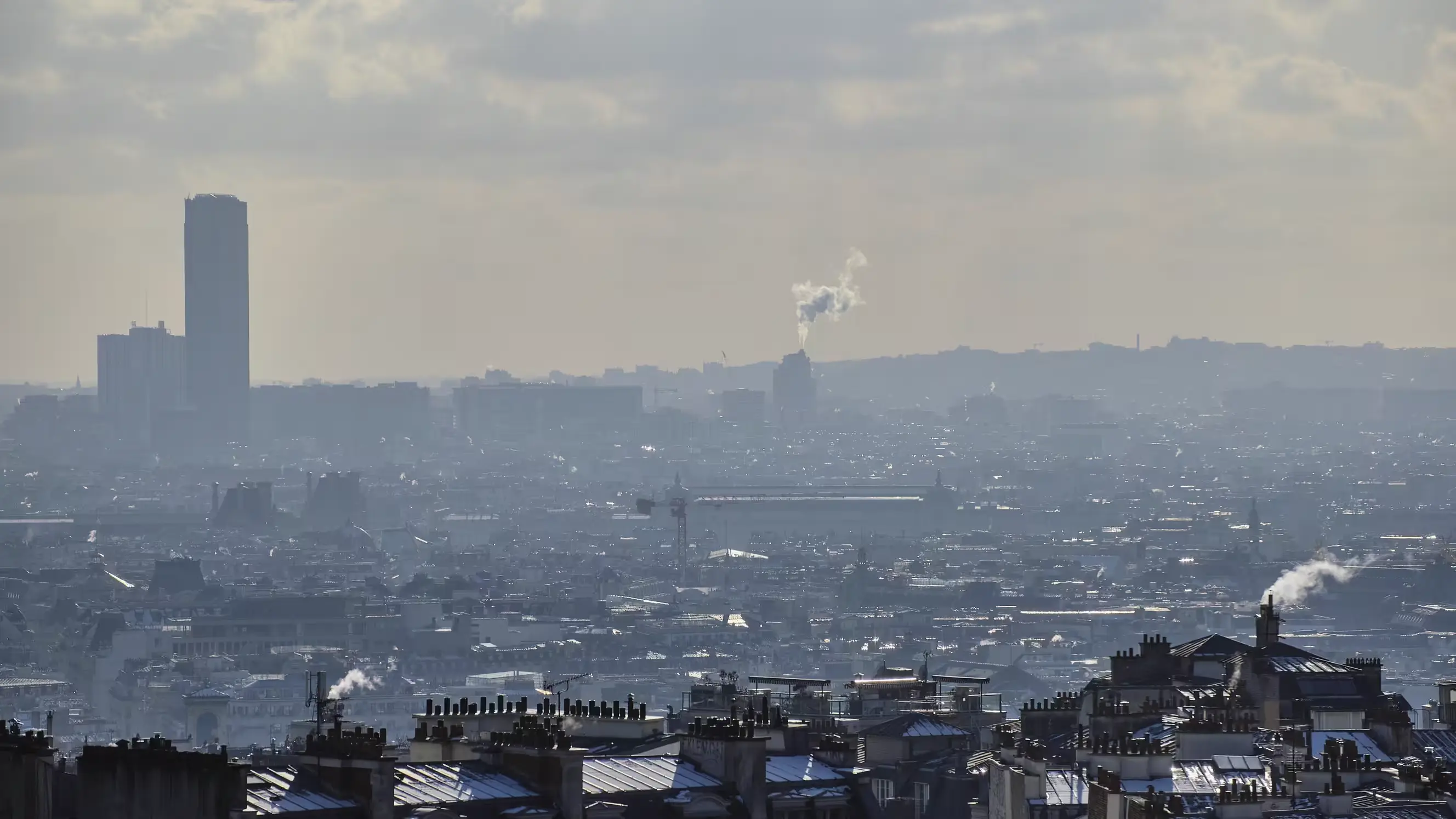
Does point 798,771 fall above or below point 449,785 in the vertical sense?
below

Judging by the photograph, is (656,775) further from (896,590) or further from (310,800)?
(896,590)

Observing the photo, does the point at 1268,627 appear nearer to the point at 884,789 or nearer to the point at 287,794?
the point at 884,789

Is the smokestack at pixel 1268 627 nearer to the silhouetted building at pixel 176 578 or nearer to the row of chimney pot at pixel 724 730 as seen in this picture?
the row of chimney pot at pixel 724 730

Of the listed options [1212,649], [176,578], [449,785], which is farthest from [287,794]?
[176,578]

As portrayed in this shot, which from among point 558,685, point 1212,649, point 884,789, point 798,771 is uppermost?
point 798,771

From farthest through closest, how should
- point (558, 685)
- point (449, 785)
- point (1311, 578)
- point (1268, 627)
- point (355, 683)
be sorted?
point (1311, 578)
point (355, 683)
point (558, 685)
point (1268, 627)
point (449, 785)

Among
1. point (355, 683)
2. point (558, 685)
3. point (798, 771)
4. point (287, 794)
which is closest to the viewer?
point (287, 794)

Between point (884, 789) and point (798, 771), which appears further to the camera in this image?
point (884, 789)
